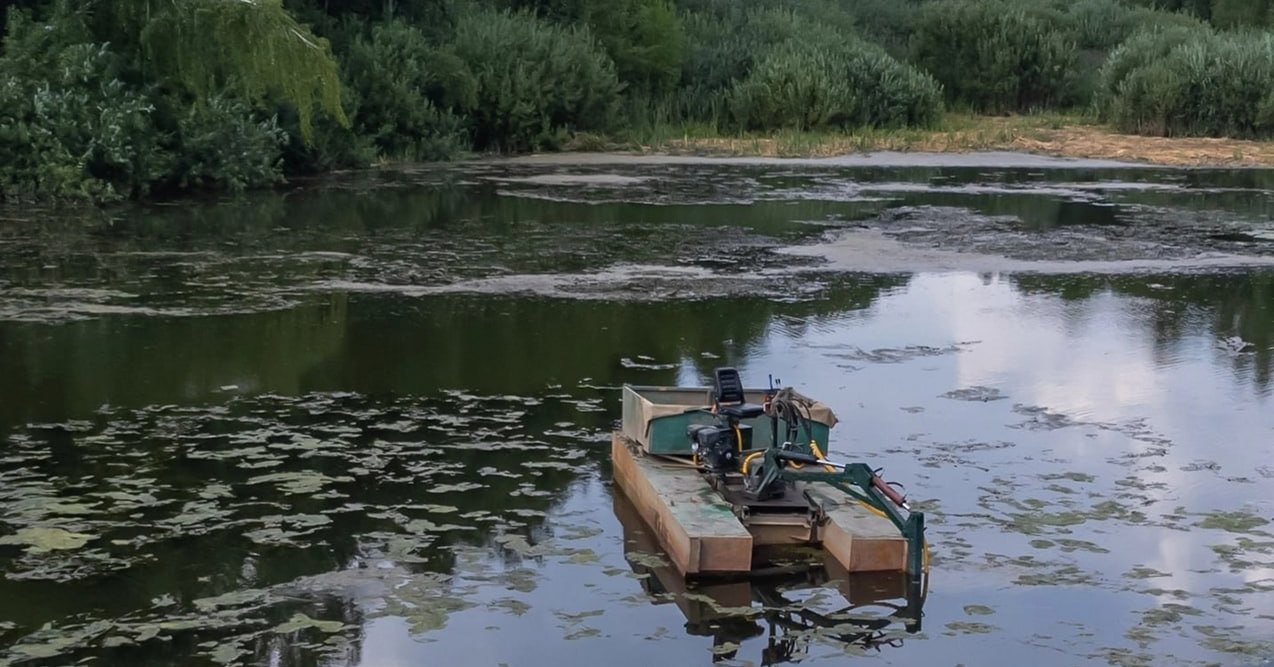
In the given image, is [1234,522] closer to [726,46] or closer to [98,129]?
[98,129]

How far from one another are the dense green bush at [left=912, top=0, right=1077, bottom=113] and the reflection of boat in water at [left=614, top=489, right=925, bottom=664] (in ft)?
123

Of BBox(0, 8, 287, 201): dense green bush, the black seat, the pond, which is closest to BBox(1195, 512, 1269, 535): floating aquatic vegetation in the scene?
the pond

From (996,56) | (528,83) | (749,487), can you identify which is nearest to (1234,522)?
(749,487)

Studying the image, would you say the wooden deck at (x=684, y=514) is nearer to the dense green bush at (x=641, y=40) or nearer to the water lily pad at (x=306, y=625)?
the water lily pad at (x=306, y=625)

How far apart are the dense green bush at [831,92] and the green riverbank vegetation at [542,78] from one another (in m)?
0.07

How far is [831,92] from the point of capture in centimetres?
3656

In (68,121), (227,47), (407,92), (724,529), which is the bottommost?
(724,529)

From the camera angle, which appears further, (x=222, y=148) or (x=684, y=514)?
(x=222, y=148)

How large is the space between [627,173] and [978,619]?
2163 centimetres

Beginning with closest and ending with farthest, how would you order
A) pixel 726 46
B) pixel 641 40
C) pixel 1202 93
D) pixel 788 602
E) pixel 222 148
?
pixel 788 602 < pixel 222 148 < pixel 1202 93 < pixel 641 40 < pixel 726 46

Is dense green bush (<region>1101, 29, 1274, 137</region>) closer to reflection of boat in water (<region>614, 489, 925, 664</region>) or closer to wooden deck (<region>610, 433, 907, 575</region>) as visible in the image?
wooden deck (<region>610, 433, 907, 575</region>)

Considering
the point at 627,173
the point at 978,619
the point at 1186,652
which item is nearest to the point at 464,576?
the point at 978,619

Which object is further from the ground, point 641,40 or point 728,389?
point 641,40

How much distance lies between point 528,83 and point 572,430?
75.1 feet
